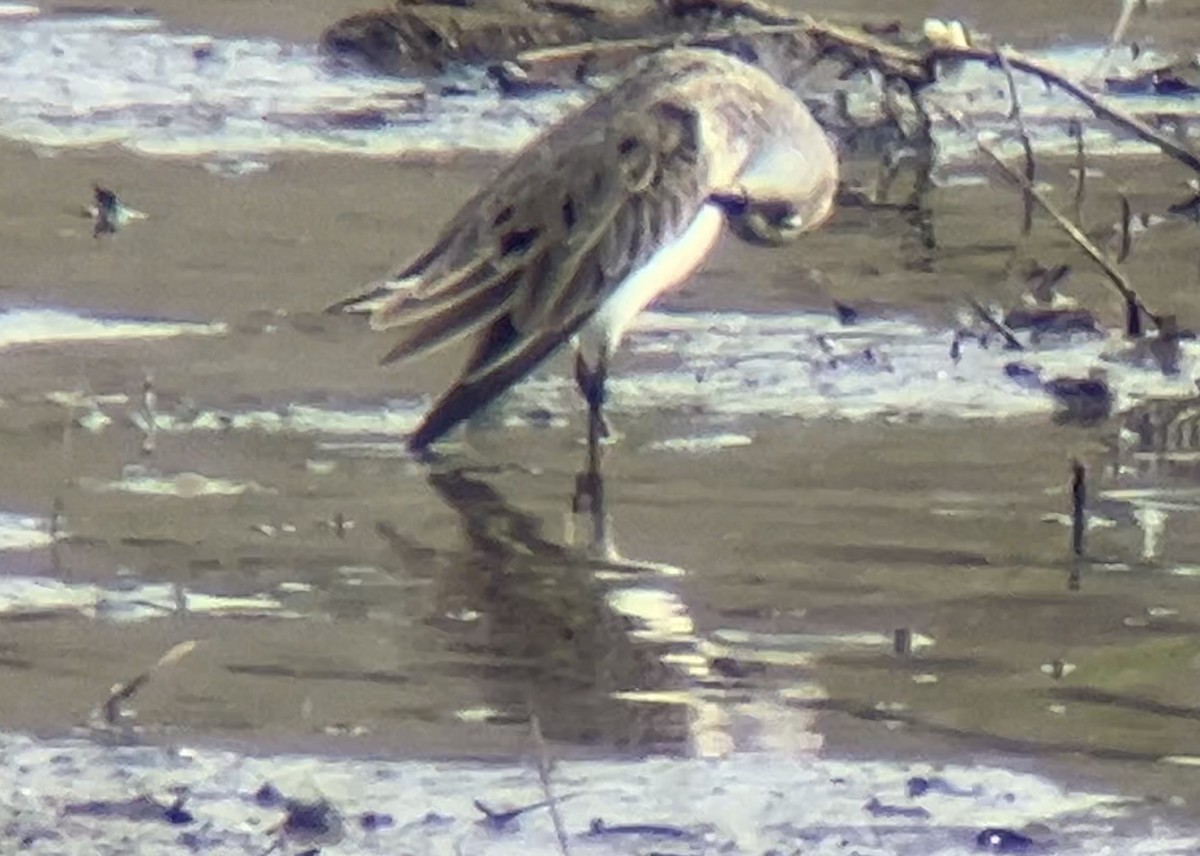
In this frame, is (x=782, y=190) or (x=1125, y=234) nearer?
(x=782, y=190)

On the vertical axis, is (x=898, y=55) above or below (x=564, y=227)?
above

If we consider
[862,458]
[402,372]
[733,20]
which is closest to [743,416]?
[862,458]

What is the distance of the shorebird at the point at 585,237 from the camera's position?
629 cm

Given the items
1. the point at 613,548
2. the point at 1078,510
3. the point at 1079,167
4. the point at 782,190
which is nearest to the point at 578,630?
the point at 613,548

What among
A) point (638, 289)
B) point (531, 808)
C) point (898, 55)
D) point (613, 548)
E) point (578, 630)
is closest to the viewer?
point (531, 808)

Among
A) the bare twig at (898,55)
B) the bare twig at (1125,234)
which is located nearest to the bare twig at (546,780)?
the bare twig at (898,55)

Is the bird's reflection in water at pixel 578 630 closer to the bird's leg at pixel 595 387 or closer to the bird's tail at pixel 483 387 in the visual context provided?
the bird's tail at pixel 483 387

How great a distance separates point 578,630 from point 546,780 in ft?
2.31

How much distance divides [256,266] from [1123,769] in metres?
3.40

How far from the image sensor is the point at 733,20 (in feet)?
28.2

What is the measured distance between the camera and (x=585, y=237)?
636 centimetres

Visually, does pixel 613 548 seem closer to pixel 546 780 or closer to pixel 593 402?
pixel 593 402

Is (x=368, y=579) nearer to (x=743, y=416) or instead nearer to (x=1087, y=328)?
(x=743, y=416)

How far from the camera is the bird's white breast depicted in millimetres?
6445
